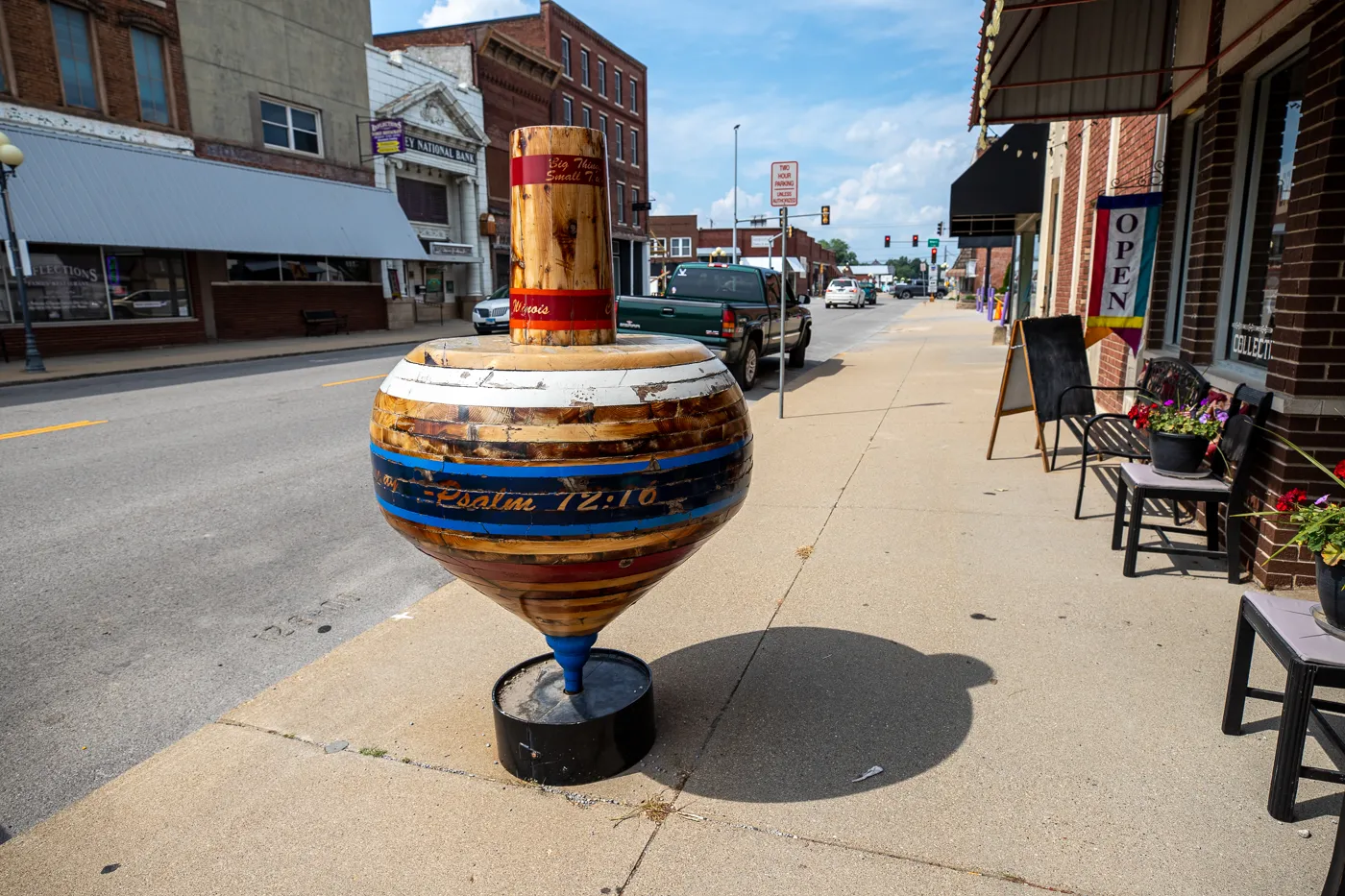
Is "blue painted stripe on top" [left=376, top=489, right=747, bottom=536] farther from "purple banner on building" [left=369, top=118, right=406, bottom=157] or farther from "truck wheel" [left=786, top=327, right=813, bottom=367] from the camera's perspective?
"purple banner on building" [left=369, top=118, right=406, bottom=157]

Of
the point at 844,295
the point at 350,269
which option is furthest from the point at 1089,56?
the point at 844,295

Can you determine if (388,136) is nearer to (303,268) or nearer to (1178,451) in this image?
(303,268)

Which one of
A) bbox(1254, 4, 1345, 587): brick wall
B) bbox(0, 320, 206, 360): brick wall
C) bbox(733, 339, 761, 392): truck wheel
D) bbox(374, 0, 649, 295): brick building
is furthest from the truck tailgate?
bbox(374, 0, 649, 295): brick building

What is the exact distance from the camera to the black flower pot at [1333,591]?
2.49 metres

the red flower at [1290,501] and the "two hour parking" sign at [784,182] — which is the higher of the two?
the "two hour parking" sign at [784,182]

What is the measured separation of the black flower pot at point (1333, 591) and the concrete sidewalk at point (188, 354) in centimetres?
1509

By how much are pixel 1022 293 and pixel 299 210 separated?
62.1ft

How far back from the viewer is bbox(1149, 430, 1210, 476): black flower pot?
4.50 metres

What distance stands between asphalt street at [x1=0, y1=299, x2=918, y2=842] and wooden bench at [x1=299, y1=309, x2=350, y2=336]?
14.8 metres

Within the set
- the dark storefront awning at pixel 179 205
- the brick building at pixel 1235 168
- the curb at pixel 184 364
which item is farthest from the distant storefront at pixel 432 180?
the brick building at pixel 1235 168

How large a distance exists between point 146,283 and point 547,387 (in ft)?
71.2

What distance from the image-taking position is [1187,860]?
2365mm

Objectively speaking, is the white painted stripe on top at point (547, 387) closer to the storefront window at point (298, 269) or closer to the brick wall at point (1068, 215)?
the brick wall at point (1068, 215)

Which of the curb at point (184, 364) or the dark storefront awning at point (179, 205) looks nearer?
the curb at point (184, 364)
